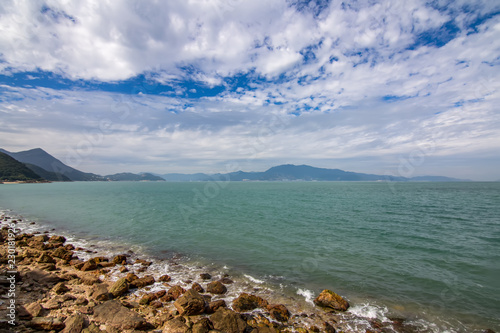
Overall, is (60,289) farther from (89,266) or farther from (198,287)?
(198,287)

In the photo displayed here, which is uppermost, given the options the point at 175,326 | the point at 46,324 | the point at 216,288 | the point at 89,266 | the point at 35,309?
the point at 35,309

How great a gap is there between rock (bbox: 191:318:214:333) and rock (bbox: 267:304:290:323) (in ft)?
10.1

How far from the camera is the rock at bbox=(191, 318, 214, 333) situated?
927 centimetres

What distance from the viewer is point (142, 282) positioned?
13.9 meters

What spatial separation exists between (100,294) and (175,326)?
5.45 m

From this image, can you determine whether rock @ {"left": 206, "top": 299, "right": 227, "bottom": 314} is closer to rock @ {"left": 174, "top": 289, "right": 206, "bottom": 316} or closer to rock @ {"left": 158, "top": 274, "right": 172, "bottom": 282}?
rock @ {"left": 174, "top": 289, "right": 206, "bottom": 316}

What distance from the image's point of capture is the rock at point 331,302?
1171cm

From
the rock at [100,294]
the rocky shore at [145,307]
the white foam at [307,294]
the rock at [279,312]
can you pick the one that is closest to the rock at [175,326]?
the rocky shore at [145,307]

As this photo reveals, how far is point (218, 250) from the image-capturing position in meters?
21.5

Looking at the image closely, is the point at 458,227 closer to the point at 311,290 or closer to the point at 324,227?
the point at 324,227

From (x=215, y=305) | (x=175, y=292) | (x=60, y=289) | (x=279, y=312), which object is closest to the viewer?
(x=279, y=312)

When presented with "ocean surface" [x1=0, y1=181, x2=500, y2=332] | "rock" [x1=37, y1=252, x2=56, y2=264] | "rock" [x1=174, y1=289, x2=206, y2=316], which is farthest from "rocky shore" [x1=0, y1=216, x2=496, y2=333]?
"ocean surface" [x1=0, y1=181, x2=500, y2=332]

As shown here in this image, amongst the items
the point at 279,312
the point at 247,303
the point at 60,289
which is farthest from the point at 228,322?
the point at 60,289

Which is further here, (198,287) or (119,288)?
(198,287)
